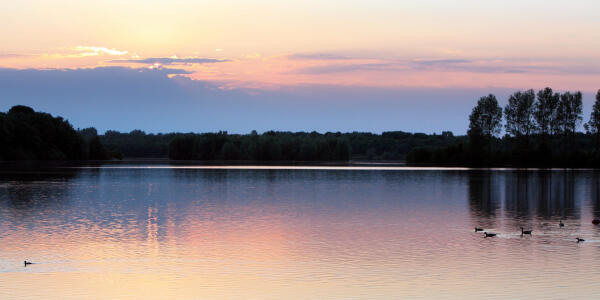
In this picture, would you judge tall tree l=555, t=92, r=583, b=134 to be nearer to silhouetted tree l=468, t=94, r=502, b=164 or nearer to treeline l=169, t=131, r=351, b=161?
silhouetted tree l=468, t=94, r=502, b=164

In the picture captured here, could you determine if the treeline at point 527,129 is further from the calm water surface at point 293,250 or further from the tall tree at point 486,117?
the calm water surface at point 293,250

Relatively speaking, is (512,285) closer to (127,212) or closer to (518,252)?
(518,252)

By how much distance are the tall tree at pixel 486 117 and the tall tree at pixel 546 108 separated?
19.4 ft

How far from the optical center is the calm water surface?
16.0 metres

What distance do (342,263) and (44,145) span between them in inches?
4627

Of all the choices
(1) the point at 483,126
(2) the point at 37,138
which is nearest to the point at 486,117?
(1) the point at 483,126

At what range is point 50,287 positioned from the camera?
1588cm

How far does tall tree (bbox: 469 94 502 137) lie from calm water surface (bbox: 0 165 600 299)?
72.4 meters

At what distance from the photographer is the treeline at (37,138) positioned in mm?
119000

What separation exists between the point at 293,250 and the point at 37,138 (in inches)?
4410

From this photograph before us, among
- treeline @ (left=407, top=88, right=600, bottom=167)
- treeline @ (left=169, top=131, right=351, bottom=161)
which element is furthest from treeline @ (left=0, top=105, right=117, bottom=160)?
treeline @ (left=407, top=88, right=600, bottom=167)

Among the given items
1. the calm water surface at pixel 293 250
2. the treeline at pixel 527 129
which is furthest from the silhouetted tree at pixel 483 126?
the calm water surface at pixel 293 250

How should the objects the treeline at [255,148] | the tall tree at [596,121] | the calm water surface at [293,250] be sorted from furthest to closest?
the treeline at [255,148] → the tall tree at [596,121] → the calm water surface at [293,250]

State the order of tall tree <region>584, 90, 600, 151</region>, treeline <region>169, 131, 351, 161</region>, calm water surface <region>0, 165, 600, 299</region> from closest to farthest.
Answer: calm water surface <region>0, 165, 600, 299</region>
tall tree <region>584, 90, 600, 151</region>
treeline <region>169, 131, 351, 161</region>
